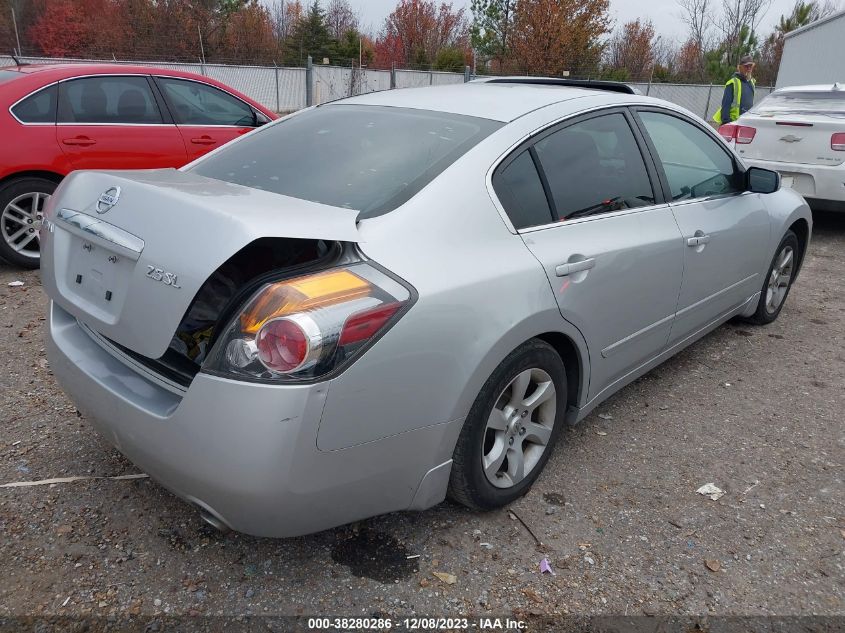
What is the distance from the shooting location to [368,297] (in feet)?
6.24

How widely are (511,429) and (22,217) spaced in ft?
15.1

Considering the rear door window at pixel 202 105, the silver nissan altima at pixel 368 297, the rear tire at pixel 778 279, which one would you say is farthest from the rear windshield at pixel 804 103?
the rear door window at pixel 202 105

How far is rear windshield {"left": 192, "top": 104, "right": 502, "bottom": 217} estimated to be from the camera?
236cm

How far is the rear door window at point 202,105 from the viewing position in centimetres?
597

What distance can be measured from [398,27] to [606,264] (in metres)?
48.6

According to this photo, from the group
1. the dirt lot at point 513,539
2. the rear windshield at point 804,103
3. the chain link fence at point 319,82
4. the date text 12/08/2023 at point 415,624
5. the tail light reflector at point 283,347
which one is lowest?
the date text 12/08/2023 at point 415,624

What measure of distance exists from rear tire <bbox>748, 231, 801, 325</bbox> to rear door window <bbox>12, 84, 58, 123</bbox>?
5468mm

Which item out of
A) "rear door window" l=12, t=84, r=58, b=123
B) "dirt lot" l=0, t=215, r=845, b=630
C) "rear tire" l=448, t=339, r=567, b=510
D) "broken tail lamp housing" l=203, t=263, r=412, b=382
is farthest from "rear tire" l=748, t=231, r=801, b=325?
"rear door window" l=12, t=84, r=58, b=123

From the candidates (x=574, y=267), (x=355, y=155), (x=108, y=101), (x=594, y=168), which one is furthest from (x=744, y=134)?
(x=108, y=101)

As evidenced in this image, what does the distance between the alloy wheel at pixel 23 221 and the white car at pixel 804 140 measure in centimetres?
699

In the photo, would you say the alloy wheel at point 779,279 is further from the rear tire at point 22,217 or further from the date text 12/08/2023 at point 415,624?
the rear tire at point 22,217

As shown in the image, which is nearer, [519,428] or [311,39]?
[519,428]

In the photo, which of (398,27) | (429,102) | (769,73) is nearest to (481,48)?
(398,27)

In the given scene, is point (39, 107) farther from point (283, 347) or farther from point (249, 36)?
point (249, 36)
